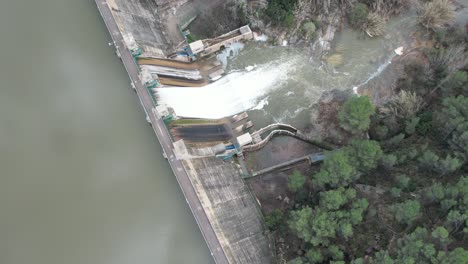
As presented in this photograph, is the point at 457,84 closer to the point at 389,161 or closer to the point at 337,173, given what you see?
the point at 389,161

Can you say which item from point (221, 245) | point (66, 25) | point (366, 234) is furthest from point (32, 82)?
point (366, 234)

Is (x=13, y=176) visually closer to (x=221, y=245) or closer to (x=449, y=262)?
(x=221, y=245)

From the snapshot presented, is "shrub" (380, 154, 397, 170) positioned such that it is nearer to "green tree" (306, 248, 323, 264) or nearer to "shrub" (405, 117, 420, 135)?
"shrub" (405, 117, 420, 135)

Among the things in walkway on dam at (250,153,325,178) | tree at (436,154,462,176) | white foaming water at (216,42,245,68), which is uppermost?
white foaming water at (216,42,245,68)

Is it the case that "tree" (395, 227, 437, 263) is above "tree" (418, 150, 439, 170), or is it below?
below

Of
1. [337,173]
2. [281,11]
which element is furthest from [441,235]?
[281,11]

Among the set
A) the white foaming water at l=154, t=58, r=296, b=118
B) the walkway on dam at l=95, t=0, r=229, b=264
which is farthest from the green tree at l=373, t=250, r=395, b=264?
the white foaming water at l=154, t=58, r=296, b=118
